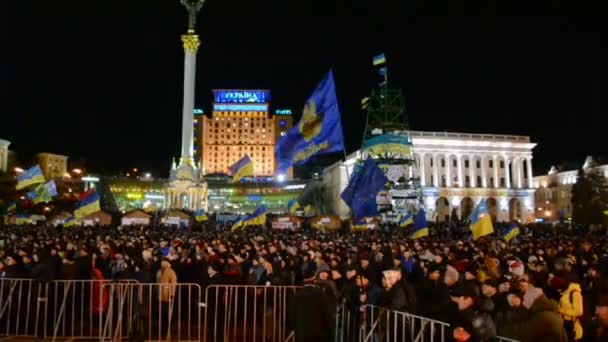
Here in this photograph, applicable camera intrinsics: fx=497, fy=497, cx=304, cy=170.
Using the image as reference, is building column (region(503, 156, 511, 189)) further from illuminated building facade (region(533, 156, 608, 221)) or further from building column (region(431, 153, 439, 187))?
building column (region(431, 153, 439, 187))

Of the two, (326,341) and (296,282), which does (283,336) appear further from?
(326,341)

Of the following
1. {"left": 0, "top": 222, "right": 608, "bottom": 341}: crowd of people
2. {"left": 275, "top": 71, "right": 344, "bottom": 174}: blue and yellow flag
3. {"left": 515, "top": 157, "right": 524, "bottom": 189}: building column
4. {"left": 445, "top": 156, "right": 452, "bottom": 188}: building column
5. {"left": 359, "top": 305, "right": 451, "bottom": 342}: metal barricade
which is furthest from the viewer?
{"left": 515, "top": 157, "right": 524, "bottom": 189}: building column

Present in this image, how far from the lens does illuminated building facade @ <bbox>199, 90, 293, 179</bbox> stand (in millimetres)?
143250

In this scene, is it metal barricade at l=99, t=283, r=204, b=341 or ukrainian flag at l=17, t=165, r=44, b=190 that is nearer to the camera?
metal barricade at l=99, t=283, r=204, b=341

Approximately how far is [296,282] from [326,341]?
6263mm

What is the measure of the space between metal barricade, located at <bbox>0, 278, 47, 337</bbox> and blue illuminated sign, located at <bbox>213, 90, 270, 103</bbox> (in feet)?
463

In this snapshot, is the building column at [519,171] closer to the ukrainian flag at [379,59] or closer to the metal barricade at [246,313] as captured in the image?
the ukrainian flag at [379,59]

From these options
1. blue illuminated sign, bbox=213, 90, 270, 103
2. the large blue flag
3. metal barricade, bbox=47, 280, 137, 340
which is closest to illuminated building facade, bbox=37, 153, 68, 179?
blue illuminated sign, bbox=213, 90, 270, 103

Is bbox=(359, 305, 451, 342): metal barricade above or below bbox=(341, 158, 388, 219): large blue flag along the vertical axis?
below

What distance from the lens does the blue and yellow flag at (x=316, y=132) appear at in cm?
1516

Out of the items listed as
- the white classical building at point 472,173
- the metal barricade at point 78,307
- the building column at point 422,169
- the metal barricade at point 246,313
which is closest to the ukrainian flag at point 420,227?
the metal barricade at point 246,313

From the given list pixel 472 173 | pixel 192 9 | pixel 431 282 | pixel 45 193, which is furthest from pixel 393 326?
pixel 472 173

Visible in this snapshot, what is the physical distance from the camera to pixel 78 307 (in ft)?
35.2

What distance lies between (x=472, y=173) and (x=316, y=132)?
74.1 meters
